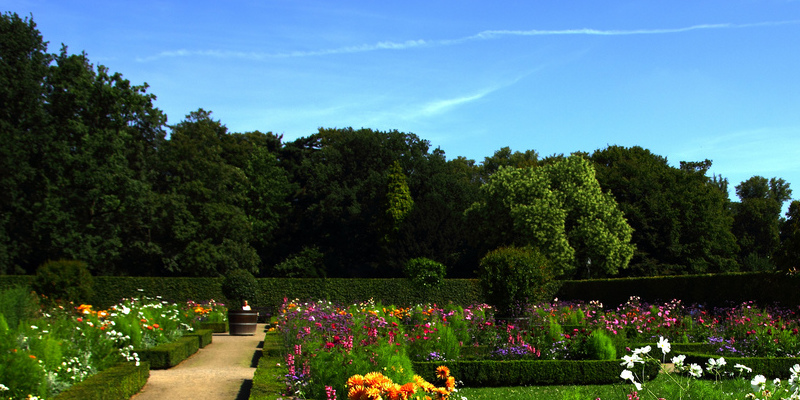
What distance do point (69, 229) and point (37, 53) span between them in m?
8.50

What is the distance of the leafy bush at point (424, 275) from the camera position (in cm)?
2741

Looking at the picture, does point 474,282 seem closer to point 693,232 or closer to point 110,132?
point 693,232

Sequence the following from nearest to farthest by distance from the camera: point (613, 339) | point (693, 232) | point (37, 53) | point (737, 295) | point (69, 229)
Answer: point (613, 339)
point (737, 295)
point (69, 229)
point (37, 53)
point (693, 232)

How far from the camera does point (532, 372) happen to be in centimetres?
1000

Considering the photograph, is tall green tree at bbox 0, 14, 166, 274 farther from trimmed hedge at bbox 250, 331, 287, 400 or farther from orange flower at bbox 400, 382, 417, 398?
orange flower at bbox 400, 382, 417, 398

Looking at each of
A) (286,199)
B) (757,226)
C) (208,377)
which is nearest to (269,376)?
(208,377)

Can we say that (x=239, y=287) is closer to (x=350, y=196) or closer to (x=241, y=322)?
(x=241, y=322)

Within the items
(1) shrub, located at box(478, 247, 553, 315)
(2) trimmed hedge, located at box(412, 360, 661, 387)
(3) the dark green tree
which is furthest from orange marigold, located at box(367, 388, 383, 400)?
(3) the dark green tree

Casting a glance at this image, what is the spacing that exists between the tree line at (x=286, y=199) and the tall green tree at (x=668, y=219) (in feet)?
0.28

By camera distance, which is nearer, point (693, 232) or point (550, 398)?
point (550, 398)

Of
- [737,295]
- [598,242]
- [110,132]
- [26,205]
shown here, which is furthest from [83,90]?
[737,295]

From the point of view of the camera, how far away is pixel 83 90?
28.8 meters

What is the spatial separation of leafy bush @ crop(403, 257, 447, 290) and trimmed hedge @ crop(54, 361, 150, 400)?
18.5 m

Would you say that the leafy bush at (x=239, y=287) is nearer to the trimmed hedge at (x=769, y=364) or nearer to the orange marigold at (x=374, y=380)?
the trimmed hedge at (x=769, y=364)
